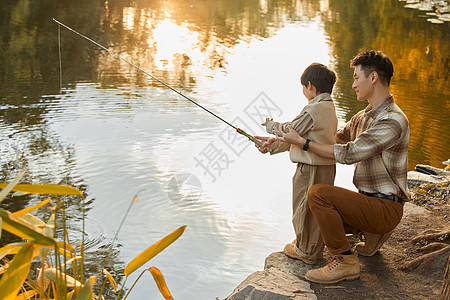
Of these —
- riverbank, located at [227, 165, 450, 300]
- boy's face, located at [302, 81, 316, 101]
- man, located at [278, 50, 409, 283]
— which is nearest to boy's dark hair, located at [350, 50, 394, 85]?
man, located at [278, 50, 409, 283]

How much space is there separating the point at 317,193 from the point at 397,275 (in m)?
0.64

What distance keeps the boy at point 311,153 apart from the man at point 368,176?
0.26ft

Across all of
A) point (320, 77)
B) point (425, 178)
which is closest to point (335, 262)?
point (320, 77)

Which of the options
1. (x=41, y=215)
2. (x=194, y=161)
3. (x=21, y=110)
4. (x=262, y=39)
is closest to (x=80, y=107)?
(x=21, y=110)

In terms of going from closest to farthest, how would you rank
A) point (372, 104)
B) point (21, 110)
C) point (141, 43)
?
point (372, 104), point (21, 110), point (141, 43)

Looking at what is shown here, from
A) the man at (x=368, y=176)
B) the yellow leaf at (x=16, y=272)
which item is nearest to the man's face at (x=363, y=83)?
the man at (x=368, y=176)

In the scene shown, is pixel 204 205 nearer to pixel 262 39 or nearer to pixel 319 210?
pixel 319 210

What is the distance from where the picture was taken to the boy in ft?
9.34

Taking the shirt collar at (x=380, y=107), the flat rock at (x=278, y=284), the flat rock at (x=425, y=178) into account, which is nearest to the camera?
the flat rock at (x=278, y=284)

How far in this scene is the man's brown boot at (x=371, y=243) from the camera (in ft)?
9.83

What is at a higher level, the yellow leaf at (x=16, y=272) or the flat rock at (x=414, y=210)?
the yellow leaf at (x=16, y=272)

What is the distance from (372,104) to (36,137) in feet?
12.9

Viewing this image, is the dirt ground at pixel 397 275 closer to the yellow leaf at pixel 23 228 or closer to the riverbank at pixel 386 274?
Answer: the riverbank at pixel 386 274

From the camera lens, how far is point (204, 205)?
4.54 metres
